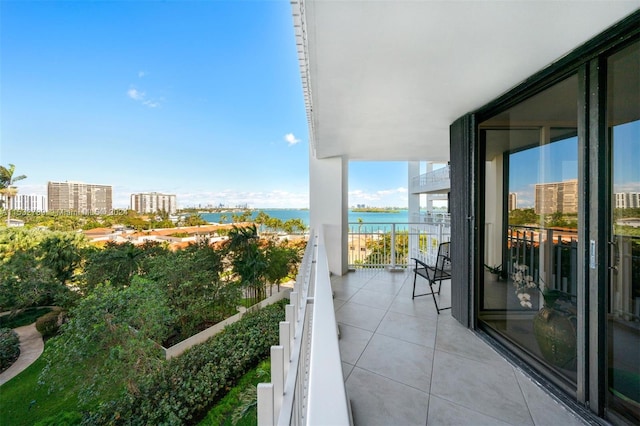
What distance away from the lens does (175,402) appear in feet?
19.4

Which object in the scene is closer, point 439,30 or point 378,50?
point 439,30

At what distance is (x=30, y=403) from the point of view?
7801mm

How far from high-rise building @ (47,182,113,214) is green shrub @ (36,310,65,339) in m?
6.05

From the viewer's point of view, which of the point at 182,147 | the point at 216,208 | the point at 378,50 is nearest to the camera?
the point at 378,50

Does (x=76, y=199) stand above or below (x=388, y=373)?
above

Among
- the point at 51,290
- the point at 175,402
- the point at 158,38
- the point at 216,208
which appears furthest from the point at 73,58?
the point at 175,402

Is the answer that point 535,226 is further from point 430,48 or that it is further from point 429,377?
point 430,48

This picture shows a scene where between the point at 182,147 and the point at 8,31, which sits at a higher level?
the point at 8,31

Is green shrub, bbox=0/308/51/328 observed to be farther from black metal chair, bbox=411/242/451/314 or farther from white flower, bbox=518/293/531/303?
white flower, bbox=518/293/531/303

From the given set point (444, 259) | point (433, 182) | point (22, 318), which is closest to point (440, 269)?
point (444, 259)

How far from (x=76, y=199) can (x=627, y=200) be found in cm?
2156

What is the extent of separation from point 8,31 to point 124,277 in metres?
13.4

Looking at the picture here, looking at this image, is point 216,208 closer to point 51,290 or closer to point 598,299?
point 51,290

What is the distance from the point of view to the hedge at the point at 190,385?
5773 millimetres
